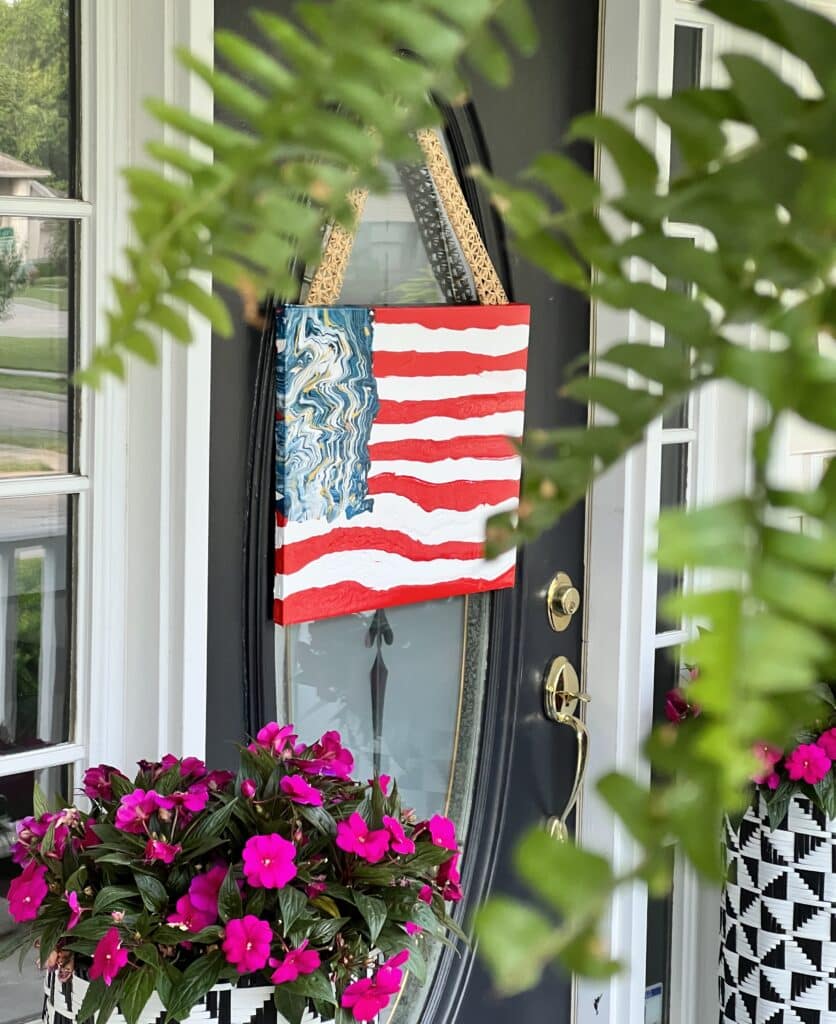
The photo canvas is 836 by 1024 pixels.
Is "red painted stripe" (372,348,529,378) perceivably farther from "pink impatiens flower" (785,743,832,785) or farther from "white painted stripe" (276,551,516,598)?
"pink impatiens flower" (785,743,832,785)

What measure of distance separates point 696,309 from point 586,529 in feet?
7.18

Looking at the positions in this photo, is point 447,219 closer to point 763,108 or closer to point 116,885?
point 116,885

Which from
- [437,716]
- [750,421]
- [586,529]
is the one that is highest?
[750,421]

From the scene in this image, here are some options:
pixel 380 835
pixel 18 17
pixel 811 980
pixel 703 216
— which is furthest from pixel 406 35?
pixel 811 980

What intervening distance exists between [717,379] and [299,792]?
4.09 ft

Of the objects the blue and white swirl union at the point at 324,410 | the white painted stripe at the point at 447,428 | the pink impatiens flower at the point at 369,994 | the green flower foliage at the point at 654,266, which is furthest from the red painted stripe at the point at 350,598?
the green flower foliage at the point at 654,266

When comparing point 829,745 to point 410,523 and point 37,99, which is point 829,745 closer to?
point 410,523

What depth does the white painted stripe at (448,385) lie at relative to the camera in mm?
2010

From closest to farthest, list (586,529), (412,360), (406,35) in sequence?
1. (406,35)
2. (412,360)
3. (586,529)

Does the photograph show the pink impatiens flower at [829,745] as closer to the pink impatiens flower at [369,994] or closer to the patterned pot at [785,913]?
the patterned pot at [785,913]

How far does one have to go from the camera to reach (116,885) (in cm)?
141

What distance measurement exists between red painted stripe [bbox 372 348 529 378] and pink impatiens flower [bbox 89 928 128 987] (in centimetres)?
93

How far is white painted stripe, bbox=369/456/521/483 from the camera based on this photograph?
204cm

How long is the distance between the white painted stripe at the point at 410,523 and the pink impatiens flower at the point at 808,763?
629 millimetres
